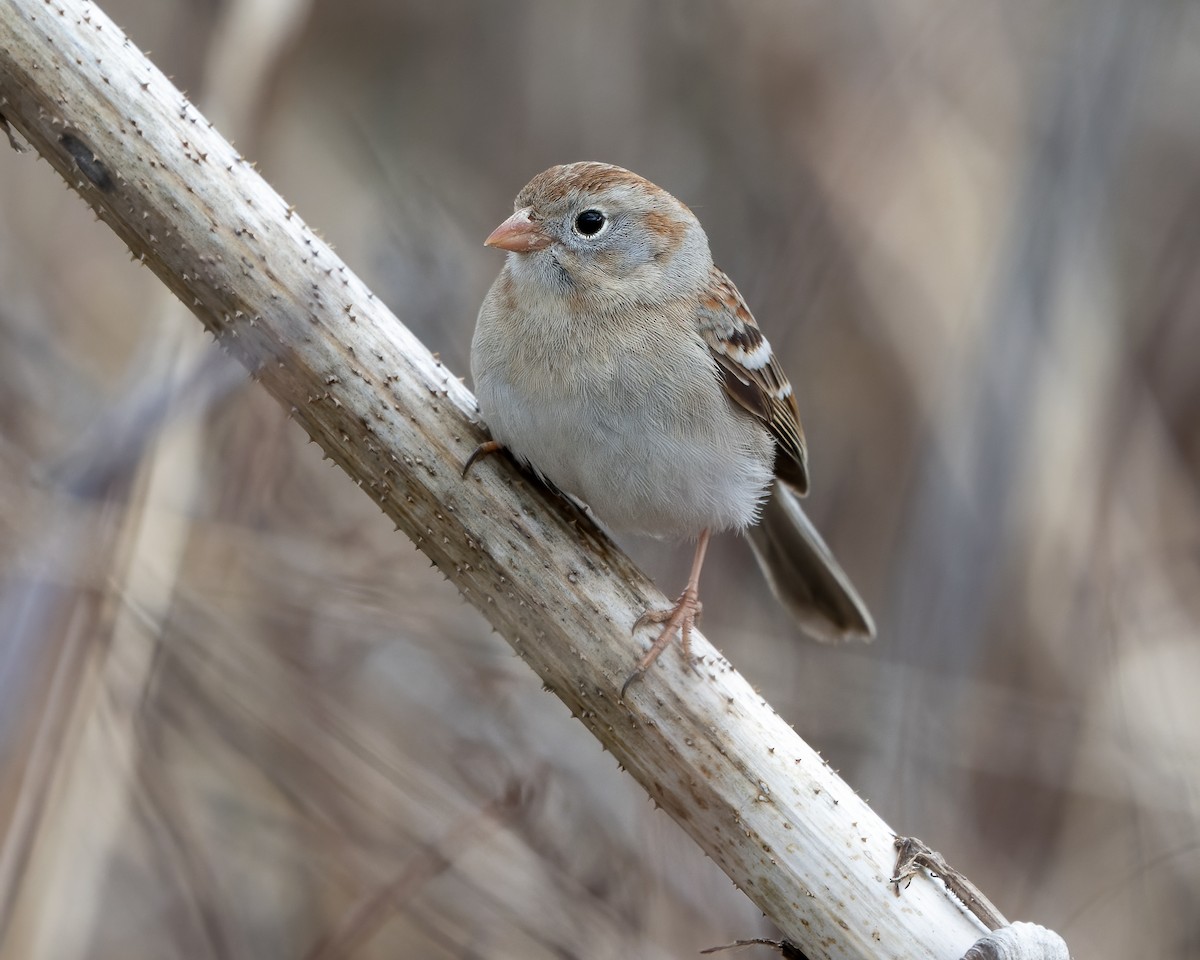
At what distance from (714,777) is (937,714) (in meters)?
1.95

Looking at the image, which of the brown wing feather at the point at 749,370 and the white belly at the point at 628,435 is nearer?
the white belly at the point at 628,435

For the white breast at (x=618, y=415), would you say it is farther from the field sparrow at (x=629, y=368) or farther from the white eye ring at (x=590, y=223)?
the white eye ring at (x=590, y=223)

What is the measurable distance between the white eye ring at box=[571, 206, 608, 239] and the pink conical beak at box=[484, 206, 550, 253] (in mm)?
75

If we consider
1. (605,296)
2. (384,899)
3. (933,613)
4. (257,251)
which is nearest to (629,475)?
(605,296)

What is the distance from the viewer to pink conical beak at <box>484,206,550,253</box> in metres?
2.54

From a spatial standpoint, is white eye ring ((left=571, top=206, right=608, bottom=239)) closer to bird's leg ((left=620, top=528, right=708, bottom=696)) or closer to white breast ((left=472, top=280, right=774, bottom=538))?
white breast ((left=472, top=280, right=774, bottom=538))

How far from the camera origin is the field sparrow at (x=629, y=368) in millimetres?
2369

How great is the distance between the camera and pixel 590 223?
2.62m

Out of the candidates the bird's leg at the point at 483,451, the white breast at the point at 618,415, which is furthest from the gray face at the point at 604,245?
the bird's leg at the point at 483,451

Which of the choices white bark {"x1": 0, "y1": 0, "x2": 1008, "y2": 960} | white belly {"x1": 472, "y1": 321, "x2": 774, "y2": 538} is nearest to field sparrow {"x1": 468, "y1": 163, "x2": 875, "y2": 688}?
white belly {"x1": 472, "y1": 321, "x2": 774, "y2": 538}

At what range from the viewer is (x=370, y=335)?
2.02 meters

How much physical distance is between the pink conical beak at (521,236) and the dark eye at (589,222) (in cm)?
8

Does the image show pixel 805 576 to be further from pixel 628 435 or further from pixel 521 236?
pixel 521 236

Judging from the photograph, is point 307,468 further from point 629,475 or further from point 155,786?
point 629,475
